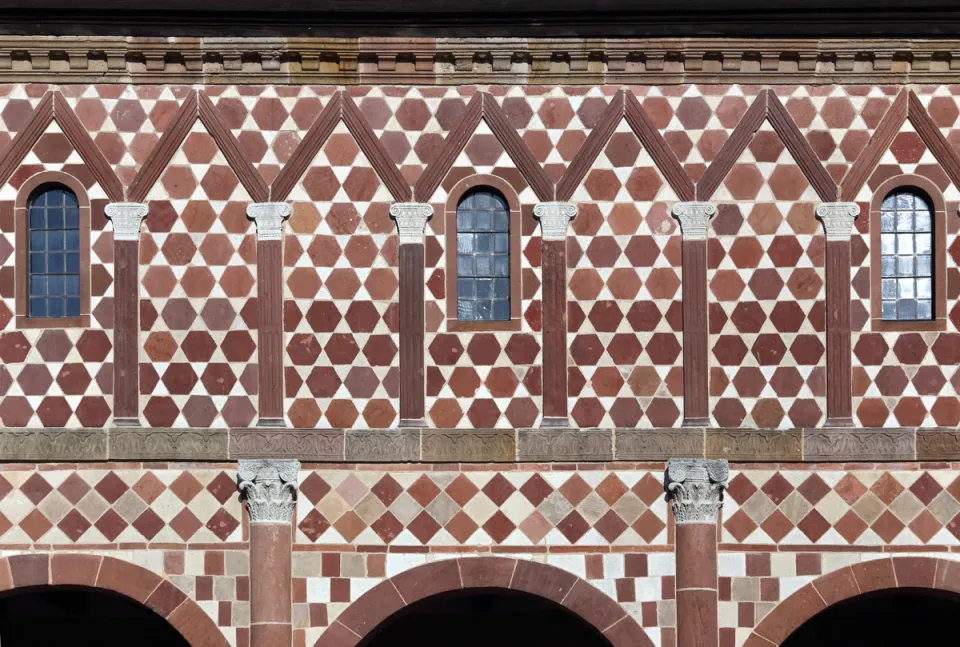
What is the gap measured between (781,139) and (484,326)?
12.8 ft

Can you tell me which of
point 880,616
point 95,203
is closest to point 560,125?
point 95,203

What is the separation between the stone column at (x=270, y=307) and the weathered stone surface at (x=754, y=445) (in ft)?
15.6

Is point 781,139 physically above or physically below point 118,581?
above

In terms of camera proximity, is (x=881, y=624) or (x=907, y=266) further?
(x=881, y=624)

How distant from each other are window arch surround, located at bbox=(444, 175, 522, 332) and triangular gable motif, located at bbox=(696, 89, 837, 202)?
2065 millimetres

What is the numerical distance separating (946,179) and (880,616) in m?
6.49

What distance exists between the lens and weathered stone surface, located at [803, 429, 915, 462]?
21.6 metres

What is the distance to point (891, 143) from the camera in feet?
72.4

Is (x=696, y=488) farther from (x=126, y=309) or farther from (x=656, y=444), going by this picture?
(x=126, y=309)

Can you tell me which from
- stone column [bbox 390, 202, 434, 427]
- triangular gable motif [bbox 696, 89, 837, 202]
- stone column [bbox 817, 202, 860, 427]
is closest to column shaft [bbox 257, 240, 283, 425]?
stone column [bbox 390, 202, 434, 427]

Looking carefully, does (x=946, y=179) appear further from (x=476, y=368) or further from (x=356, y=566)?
(x=356, y=566)

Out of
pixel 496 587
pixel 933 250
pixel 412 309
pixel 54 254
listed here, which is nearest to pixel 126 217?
pixel 54 254

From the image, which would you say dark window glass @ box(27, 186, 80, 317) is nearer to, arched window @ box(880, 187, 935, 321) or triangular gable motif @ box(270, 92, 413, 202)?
triangular gable motif @ box(270, 92, 413, 202)

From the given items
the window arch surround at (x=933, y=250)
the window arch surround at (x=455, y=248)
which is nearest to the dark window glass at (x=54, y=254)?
the window arch surround at (x=455, y=248)
